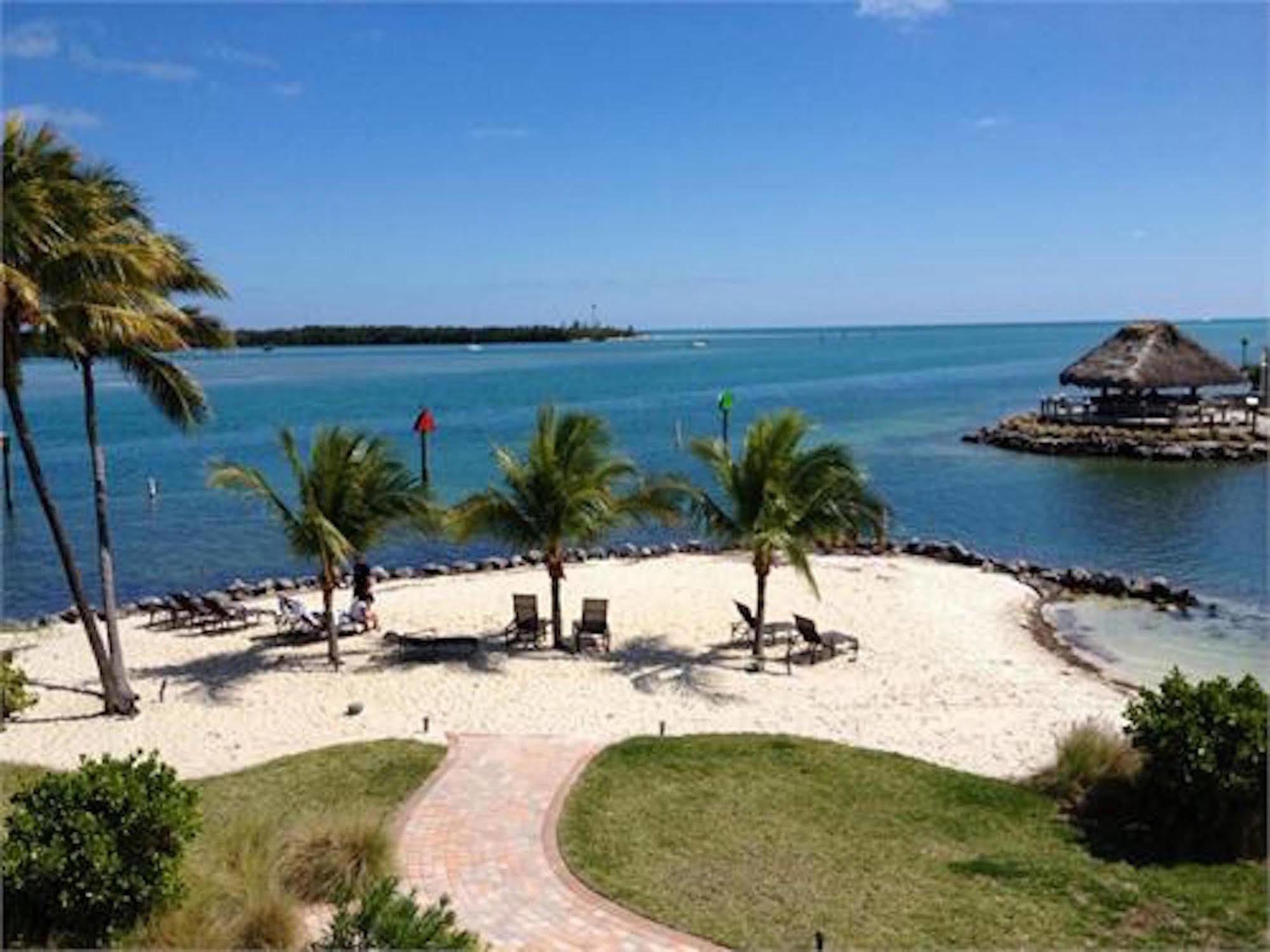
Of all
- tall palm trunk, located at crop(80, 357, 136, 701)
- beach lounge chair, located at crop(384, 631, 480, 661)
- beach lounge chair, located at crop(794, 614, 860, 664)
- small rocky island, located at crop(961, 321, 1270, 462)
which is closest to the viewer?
tall palm trunk, located at crop(80, 357, 136, 701)

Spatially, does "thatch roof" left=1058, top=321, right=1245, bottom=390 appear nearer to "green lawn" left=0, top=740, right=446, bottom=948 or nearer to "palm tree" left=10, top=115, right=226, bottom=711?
"palm tree" left=10, top=115, right=226, bottom=711

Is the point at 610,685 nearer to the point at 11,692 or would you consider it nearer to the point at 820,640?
the point at 820,640

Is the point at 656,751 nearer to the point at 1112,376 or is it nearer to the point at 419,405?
the point at 1112,376

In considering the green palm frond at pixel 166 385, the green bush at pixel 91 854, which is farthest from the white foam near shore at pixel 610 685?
the green bush at pixel 91 854

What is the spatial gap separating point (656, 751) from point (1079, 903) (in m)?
4.99

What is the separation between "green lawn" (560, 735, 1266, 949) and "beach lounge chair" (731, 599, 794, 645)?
6.00 m

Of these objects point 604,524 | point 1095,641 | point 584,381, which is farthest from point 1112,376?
point 584,381

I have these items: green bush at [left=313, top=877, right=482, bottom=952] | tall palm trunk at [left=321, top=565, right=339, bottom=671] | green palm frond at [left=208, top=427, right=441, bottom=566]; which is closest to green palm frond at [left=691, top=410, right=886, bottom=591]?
green palm frond at [left=208, top=427, right=441, bottom=566]

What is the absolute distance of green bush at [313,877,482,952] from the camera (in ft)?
21.5

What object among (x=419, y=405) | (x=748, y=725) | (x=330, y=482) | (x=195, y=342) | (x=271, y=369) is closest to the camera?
(x=748, y=725)

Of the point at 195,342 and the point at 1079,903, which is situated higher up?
the point at 195,342

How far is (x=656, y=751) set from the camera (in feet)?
41.8

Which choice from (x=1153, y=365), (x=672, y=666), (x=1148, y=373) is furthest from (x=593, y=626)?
(x=1153, y=365)

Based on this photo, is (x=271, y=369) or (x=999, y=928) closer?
(x=999, y=928)
